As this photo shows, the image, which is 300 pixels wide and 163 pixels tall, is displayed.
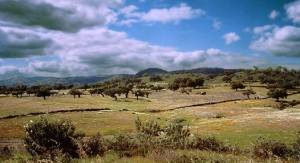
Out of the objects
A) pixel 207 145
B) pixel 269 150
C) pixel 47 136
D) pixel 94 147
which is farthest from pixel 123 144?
pixel 269 150

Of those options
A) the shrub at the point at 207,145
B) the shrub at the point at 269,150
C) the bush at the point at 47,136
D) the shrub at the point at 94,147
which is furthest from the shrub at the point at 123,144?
the shrub at the point at 269,150

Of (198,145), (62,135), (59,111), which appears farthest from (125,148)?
(59,111)

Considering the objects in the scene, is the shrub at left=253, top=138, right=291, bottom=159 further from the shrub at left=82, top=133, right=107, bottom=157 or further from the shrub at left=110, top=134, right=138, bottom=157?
the shrub at left=82, top=133, right=107, bottom=157

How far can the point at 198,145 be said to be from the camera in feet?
57.5

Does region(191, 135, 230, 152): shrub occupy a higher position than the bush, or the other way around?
the bush

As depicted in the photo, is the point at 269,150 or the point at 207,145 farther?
the point at 207,145

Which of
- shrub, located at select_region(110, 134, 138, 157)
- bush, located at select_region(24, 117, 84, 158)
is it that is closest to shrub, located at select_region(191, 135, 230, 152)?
shrub, located at select_region(110, 134, 138, 157)

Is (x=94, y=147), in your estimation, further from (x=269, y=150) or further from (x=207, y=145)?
Result: (x=269, y=150)

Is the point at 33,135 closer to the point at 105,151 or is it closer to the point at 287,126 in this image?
the point at 105,151

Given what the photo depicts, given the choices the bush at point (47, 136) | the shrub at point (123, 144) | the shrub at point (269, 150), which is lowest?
the shrub at point (269, 150)

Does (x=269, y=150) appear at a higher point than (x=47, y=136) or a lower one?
lower

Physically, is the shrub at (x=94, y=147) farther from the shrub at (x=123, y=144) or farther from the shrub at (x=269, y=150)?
the shrub at (x=269, y=150)

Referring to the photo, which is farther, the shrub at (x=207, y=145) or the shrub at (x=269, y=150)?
the shrub at (x=207, y=145)

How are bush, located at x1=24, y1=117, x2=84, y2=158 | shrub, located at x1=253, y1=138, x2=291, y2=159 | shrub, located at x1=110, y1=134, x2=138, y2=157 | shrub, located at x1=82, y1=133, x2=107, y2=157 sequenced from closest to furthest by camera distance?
shrub, located at x1=82, y1=133, x2=107, y2=157
shrub, located at x1=110, y1=134, x2=138, y2=157
bush, located at x1=24, y1=117, x2=84, y2=158
shrub, located at x1=253, y1=138, x2=291, y2=159
